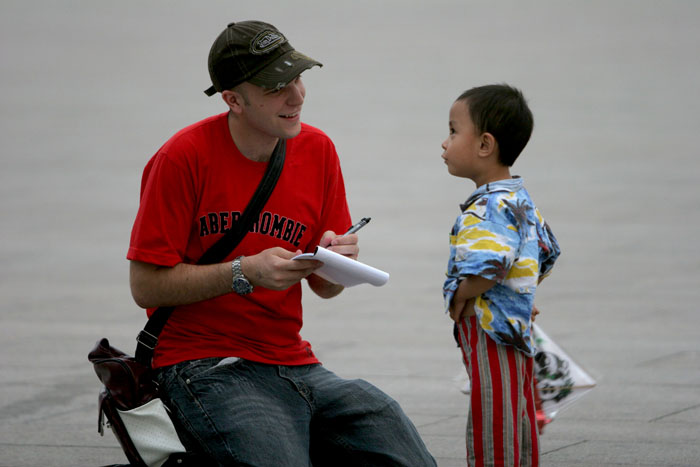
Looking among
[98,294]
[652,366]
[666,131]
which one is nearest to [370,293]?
[98,294]

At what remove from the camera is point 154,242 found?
275 cm

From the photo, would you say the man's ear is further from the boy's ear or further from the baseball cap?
the boy's ear

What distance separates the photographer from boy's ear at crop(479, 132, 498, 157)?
3.14 meters

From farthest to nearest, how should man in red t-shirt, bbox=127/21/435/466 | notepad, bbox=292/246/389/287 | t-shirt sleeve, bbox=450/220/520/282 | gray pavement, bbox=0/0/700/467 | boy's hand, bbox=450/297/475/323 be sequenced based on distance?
gray pavement, bbox=0/0/700/467, boy's hand, bbox=450/297/475/323, t-shirt sleeve, bbox=450/220/520/282, man in red t-shirt, bbox=127/21/435/466, notepad, bbox=292/246/389/287

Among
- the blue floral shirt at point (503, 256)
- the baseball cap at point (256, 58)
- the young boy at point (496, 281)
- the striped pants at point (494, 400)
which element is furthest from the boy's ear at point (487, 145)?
the baseball cap at point (256, 58)

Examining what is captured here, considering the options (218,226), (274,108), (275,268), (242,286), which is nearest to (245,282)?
(242,286)

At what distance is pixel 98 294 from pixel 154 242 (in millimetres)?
5203

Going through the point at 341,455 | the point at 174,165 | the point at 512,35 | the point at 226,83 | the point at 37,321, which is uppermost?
the point at 512,35

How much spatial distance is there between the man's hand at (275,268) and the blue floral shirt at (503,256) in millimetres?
542

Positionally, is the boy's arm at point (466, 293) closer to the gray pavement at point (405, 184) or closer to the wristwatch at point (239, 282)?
the wristwatch at point (239, 282)

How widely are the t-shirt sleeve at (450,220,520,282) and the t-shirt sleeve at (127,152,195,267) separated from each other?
2.72ft

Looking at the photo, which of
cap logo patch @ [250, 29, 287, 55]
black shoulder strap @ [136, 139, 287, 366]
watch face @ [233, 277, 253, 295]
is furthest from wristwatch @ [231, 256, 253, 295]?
cap logo patch @ [250, 29, 287, 55]

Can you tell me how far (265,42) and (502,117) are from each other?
2.68 ft

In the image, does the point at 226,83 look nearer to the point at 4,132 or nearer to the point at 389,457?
the point at 389,457
